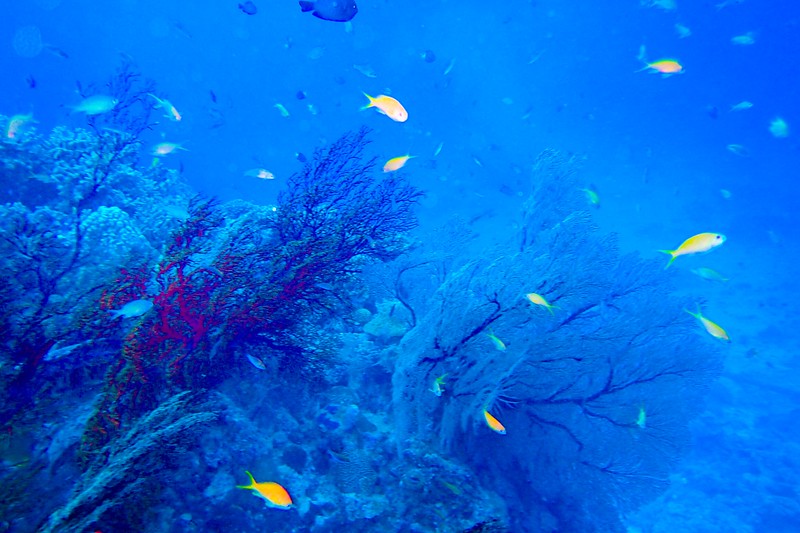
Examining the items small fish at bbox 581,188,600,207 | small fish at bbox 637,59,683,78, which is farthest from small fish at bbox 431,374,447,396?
small fish at bbox 637,59,683,78

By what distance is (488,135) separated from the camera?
162ft

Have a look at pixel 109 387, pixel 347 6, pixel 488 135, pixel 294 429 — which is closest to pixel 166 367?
pixel 109 387

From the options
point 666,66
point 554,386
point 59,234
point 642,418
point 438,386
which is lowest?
point 642,418

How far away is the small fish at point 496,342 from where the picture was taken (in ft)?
13.7

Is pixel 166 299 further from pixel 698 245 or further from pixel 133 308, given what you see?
pixel 698 245

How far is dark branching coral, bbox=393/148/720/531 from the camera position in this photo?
4.45m

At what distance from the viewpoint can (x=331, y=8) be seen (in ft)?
12.5

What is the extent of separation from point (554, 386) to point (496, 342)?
1.42 metres

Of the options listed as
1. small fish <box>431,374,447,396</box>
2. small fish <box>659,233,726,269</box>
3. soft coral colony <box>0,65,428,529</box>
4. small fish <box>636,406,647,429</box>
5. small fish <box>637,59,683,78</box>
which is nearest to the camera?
soft coral colony <box>0,65,428,529</box>

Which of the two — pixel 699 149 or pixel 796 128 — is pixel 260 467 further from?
pixel 796 128

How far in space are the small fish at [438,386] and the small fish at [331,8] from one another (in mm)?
3762

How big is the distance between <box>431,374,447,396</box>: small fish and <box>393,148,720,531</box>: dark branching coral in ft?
0.37

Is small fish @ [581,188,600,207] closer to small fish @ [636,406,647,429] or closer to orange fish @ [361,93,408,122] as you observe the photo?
small fish @ [636,406,647,429]

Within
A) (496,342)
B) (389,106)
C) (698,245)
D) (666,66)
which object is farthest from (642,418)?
(666,66)
